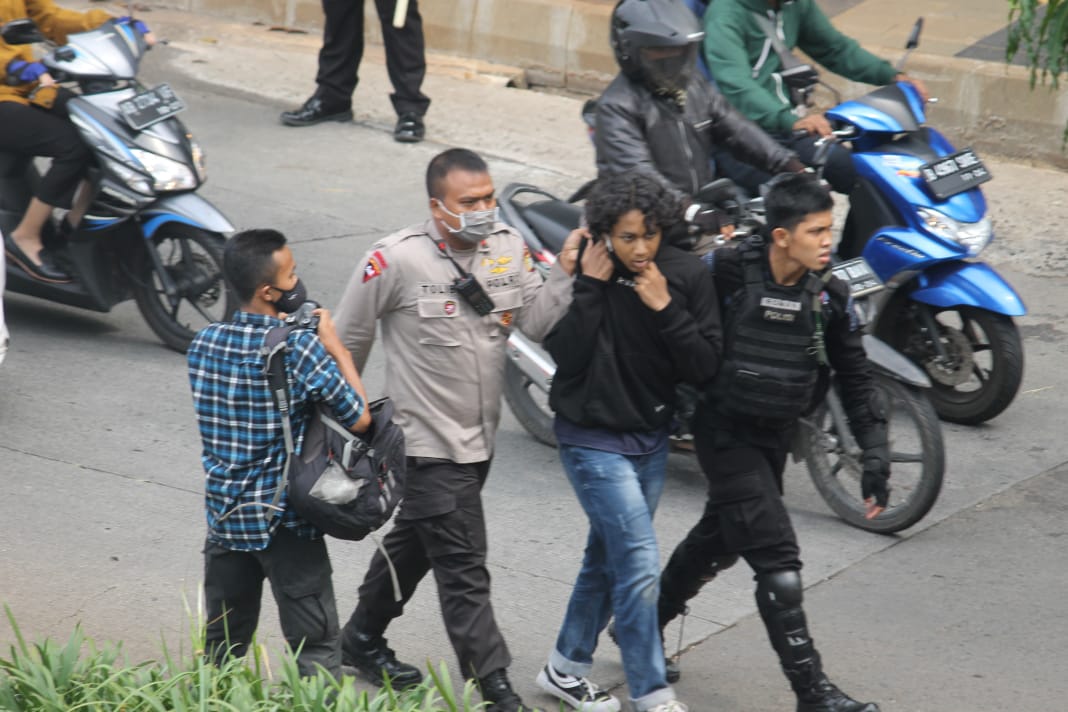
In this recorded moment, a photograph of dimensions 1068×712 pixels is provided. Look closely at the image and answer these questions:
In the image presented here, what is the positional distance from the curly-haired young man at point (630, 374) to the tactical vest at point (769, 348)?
0.10 metres

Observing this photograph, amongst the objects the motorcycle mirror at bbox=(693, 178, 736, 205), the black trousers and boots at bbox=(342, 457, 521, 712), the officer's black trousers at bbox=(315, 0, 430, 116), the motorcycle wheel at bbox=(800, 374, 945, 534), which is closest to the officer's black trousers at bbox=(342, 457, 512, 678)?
the black trousers and boots at bbox=(342, 457, 521, 712)

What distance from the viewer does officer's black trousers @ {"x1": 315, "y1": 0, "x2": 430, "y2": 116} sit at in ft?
35.2

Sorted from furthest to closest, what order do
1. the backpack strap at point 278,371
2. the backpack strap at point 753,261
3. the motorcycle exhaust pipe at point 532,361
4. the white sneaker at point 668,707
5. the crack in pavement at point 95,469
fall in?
the motorcycle exhaust pipe at point 532,361, the crack in pavement at point 95,469, the backpack strap at point 753,261, the white sneaker at point 668,707, the backpack strap at point 278,371

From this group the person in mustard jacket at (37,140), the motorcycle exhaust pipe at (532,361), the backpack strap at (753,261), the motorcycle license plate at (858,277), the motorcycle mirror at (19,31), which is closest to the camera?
the backpack strap at (753,261)

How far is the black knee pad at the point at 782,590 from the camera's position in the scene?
4254 mm

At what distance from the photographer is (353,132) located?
11.3 meters

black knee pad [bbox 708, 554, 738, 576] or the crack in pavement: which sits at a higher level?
black knee pad [bbox 708, 554, 738, 576]

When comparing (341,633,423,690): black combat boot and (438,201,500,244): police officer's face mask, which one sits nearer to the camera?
(438,201,500,244): police officer's face mask

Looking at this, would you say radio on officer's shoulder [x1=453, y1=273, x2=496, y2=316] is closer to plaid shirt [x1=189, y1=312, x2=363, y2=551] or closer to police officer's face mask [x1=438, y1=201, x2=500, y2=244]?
police officer's face mask [x1=438, y1=201, x2=500, y2=244]

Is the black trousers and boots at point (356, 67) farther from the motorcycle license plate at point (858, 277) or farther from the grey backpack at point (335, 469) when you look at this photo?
the grey backpack at point (335, 469)

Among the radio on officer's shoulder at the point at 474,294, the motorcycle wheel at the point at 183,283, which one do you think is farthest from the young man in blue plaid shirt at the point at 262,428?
the motorcycle wheel at the point at 183,283

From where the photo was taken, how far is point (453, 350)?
435cm

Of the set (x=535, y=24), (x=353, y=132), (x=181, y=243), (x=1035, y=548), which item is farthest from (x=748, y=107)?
(x=535, y=24)

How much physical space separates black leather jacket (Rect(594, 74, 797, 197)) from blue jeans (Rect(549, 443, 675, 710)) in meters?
1.48
